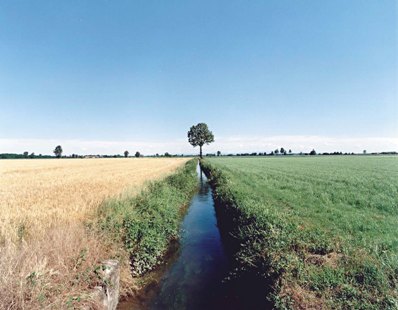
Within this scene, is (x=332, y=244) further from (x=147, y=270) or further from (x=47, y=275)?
(x=47, y=275)

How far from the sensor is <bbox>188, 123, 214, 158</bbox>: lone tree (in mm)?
97875

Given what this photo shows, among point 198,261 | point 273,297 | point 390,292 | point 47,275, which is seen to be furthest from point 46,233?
point 390,292

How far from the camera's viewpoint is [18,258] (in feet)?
14.9

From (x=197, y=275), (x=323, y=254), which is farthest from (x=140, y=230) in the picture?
(x=323, y=254)

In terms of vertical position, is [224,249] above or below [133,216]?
below

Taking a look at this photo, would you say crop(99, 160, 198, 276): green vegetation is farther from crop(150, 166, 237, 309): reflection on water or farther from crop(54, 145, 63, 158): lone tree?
crop(54, 145, 63, 158): lone tree

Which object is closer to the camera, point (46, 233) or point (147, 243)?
point (46, 233)

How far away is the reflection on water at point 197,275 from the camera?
6.29 meters

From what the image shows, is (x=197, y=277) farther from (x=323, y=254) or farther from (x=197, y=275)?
(x=323, y=254)

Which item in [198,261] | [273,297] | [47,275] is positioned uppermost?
[47,275]

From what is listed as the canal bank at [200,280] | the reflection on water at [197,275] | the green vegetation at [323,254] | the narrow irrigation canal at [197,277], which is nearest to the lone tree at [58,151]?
the reflection on water at [197,275]

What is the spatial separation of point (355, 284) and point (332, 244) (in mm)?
1793

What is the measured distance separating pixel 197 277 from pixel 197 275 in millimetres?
129

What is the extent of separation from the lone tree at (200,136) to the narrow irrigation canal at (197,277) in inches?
3394
